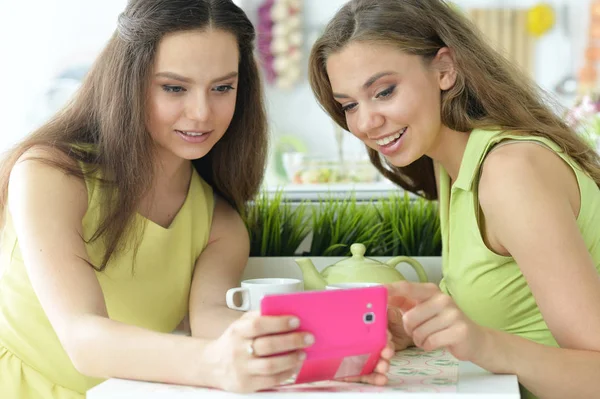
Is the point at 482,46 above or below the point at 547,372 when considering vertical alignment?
above

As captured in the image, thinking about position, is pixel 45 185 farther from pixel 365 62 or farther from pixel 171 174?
pixel 365 62

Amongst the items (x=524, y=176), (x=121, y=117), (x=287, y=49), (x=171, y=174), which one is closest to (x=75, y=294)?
(x=121, y=117)

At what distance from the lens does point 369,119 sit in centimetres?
150

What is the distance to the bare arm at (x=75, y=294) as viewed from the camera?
46.0 inches

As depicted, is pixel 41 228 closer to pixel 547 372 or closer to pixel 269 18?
pixel 547 372

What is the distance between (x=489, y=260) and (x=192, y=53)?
26.1 inches

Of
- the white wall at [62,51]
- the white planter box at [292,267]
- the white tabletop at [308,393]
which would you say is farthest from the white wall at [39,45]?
the white tabletop at [308,393]

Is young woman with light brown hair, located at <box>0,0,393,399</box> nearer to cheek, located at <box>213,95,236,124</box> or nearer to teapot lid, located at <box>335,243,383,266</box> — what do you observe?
cheek, located at <box>213,95,236,124</box>

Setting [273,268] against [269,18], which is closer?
[273,268]

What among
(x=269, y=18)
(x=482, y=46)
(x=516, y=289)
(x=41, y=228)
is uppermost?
(x=269, y=18)

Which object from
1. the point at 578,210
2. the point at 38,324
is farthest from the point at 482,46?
the point at 38,324

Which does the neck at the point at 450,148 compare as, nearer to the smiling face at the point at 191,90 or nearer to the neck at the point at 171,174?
the smiling face at the point at 191,90

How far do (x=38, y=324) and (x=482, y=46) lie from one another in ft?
3.36

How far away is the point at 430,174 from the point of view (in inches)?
75.9
